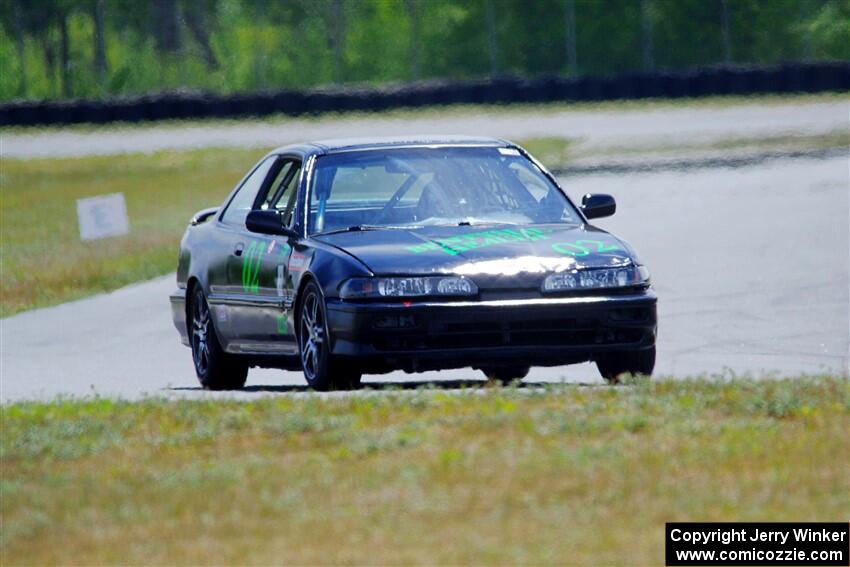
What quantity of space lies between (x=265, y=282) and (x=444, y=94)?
45.1m

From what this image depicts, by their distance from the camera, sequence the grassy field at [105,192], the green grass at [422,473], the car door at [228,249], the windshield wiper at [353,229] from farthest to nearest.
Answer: the grassy field at [105,192] → the car door at [228,249] → the windshield wiper at [353,229] → the green grass at [422,473]

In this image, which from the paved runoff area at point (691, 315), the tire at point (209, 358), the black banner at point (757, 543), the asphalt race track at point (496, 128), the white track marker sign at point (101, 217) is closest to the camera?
the black banner at point (757, 543)

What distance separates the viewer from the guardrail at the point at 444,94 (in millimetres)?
52469

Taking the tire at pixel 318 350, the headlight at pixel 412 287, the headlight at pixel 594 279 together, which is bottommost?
the tire at pixel 318 350

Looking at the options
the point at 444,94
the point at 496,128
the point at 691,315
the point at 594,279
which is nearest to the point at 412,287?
the point at 594,279

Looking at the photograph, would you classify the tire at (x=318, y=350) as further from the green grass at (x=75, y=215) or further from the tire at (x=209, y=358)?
the green grass at (x=75, y=215)

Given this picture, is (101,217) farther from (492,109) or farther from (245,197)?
(492,109)

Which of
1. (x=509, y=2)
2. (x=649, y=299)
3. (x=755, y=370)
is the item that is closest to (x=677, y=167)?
(x=755, y=370)

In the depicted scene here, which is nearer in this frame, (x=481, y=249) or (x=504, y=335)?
(x=504, y=335)

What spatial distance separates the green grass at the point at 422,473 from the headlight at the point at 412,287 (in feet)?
2.79

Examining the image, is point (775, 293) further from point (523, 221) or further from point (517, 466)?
point (517, 466)

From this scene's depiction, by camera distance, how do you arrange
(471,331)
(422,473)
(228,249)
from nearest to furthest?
(422,473) < (471,331) < (228,249)

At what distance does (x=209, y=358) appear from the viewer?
1206 centimetres

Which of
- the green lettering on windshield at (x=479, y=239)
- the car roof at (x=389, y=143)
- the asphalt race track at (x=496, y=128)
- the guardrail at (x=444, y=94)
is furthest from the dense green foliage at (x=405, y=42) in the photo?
the green lettering on windshield at (x=479, y=239)
